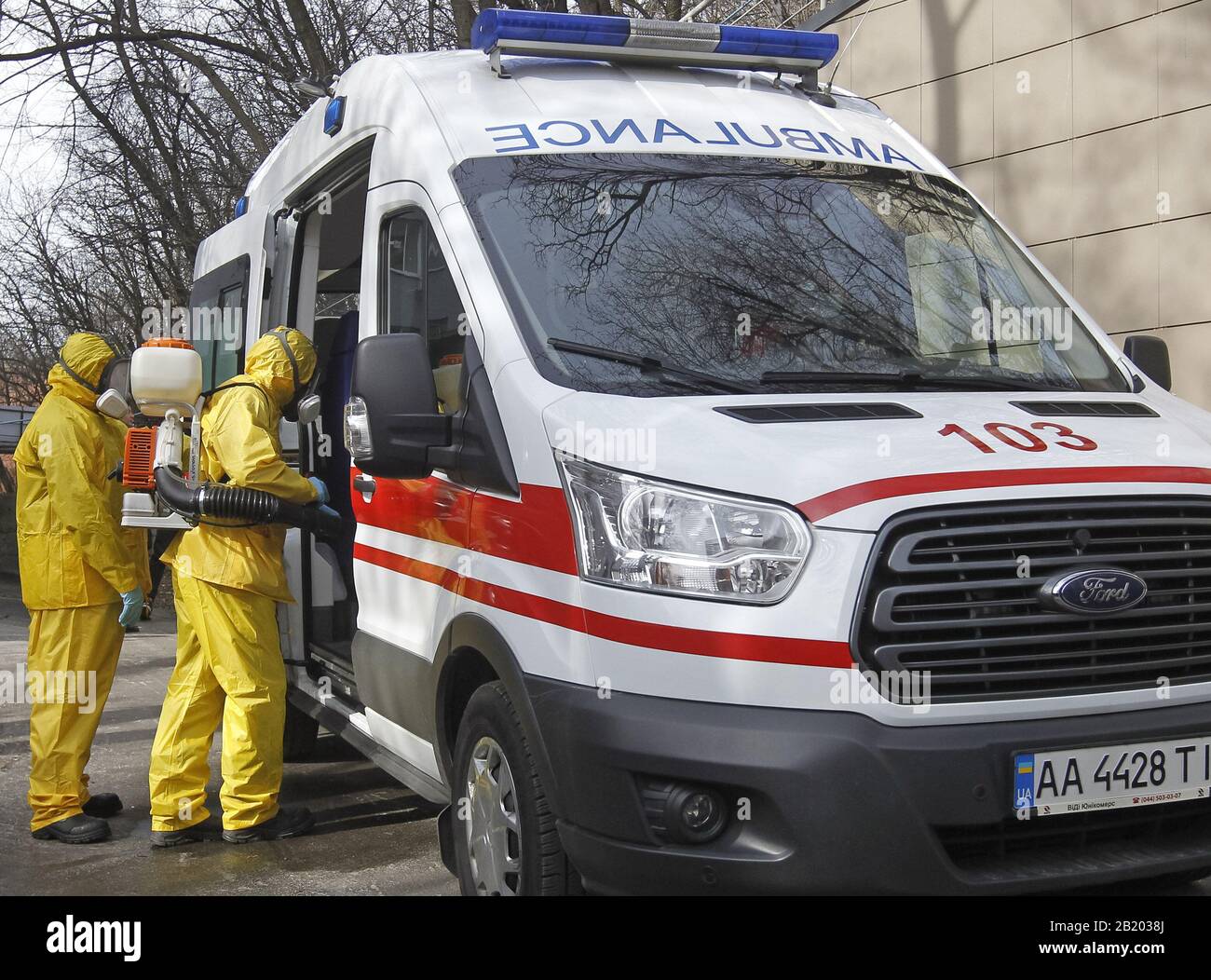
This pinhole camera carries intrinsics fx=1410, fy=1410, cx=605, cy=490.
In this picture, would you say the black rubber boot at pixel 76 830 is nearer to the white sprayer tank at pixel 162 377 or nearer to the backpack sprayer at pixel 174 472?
the backpack sprayer at pixel 174 472

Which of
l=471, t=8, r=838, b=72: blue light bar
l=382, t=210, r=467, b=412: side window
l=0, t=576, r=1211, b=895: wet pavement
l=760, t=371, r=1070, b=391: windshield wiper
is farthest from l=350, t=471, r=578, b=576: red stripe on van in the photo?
l=471, t=8, r=838, b=72: blue light bar

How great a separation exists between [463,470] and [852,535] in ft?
3.86

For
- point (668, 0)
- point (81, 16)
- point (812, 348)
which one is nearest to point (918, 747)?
point (812, 348)

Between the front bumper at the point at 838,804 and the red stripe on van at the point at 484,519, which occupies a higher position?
the red stripe on van at the point at 484,519

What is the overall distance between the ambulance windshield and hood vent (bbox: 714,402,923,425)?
0.51 ft

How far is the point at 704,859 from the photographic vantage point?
295 centimetres

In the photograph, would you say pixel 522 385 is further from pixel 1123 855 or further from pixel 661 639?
pixel 1123 855

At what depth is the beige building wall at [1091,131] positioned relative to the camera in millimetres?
8000

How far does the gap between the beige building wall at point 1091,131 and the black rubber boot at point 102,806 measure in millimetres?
6072

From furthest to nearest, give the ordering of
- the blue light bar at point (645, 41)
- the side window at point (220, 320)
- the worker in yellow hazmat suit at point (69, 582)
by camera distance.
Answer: the side window at point (220, 320) → the worker in yellow hazmat suit at point (69, 582) → the blue light bar at point (645, 41)

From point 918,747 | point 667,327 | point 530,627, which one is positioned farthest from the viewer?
point 667,327

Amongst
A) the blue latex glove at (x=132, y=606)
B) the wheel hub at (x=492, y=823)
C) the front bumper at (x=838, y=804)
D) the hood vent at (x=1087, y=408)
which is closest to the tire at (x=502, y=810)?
the wheel hub at (x=492, y=823)

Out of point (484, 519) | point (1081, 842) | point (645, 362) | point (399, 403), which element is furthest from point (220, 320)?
point (1081, 842)

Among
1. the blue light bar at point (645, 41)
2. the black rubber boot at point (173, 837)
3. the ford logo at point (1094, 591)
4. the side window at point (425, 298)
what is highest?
the blue light bar at point (645, 41)
